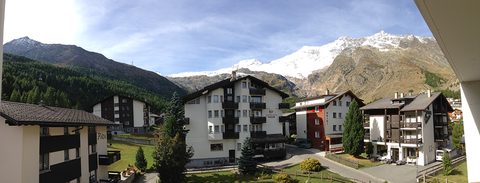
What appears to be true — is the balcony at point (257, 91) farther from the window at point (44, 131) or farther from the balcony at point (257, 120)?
the window at point (44, 131)

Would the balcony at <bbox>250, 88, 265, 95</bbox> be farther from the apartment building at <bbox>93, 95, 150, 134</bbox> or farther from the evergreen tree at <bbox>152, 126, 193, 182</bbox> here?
the apartment building at <bbox>93, 95, 150, 134</bbox>

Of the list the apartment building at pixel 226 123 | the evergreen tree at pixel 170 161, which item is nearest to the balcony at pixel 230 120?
the apartment building at pixel 226 123

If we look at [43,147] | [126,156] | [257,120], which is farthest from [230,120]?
[43,147]

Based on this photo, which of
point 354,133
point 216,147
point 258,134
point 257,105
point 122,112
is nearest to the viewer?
point 354,133

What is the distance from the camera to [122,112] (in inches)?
3253

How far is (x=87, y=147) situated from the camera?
893 inches

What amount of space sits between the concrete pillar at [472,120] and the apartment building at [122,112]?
8789 centimetres

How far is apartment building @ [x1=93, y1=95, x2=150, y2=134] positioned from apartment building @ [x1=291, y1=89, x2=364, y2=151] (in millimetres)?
56912

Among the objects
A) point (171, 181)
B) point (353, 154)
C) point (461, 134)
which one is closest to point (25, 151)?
point (171, 181)

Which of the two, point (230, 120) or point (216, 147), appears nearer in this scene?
point (216, 147)

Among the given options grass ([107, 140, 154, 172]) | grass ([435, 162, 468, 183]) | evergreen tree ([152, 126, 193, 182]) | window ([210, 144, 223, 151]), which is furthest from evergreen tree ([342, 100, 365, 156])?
grass ([107, 140, 154, 172])

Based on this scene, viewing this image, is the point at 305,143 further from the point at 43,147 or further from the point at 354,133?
the point at 43,147

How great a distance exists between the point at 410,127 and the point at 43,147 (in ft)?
139

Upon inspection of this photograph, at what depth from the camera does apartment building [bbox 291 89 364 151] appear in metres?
46.9
